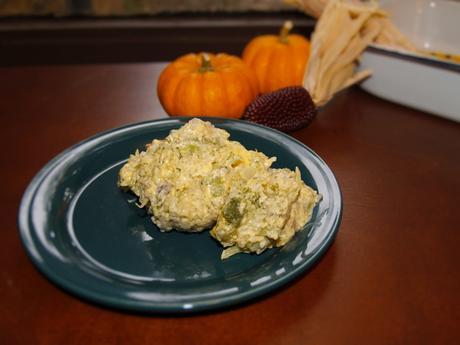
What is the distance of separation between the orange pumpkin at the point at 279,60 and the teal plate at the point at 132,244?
391 millimetres

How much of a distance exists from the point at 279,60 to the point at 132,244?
746 millimetres

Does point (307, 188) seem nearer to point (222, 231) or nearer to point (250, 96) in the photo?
point (222, 231)

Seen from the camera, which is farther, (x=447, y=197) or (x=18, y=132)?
(x=18, y=132)

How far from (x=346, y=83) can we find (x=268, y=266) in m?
0.75

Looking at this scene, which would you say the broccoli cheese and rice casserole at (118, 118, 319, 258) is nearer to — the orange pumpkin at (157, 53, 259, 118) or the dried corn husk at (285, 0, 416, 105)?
the orange pumpkin at (157, 53, 259, 118)

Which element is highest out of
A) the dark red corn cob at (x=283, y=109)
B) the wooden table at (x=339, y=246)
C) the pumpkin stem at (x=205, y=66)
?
the pumpkin stem at (x=205, y=66)

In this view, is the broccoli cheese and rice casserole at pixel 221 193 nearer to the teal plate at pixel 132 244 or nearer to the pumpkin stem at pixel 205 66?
the teal plate at pixel 132 244

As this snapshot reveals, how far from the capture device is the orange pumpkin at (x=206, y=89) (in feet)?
3.75

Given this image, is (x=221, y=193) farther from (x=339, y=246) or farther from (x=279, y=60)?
(x=279, y=60)

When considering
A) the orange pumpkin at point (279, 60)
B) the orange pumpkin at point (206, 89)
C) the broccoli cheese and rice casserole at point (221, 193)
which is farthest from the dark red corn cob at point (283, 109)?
the broccoli cheese and rice casserole at point (221, 193)

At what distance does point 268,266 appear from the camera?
70cm

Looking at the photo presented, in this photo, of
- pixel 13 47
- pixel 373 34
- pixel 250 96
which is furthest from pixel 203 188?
pixel 13 47

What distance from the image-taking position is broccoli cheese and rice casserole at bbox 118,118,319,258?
73 cm

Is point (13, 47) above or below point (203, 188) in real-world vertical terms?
below
